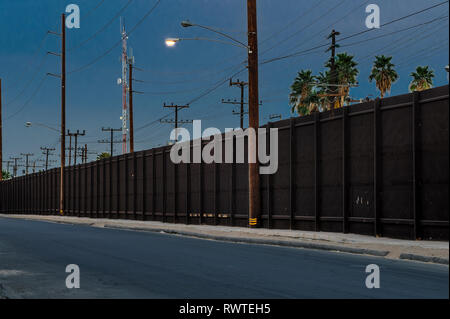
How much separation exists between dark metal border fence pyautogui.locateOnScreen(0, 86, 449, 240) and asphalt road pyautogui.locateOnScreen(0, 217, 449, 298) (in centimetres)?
316

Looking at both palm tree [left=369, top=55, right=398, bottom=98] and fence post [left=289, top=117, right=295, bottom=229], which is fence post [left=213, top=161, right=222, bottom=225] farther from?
palm tree [left=369, top=55, right=398, bottom=98]

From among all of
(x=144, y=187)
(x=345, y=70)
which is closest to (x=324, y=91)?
(x=345, y=70)

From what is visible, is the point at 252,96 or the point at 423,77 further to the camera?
the point at 423,77

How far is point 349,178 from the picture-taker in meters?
20.2

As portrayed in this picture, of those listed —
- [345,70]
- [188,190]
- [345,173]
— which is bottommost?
[188,190]

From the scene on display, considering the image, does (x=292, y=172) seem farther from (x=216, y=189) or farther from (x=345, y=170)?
(x=216, y=189)

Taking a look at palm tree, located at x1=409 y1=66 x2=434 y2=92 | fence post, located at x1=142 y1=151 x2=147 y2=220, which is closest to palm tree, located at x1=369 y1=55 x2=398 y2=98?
palm tree, located at x1=409 y1=66 x2=434 y2=92

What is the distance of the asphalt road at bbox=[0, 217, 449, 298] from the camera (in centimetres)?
967

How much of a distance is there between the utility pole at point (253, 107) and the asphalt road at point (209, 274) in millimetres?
7251

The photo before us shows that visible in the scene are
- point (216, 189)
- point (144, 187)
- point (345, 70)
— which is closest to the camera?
point (216, 189)

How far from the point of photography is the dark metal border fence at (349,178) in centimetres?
1711

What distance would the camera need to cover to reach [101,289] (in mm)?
10094

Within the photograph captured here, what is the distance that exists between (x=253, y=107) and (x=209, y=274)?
14.7 meters
